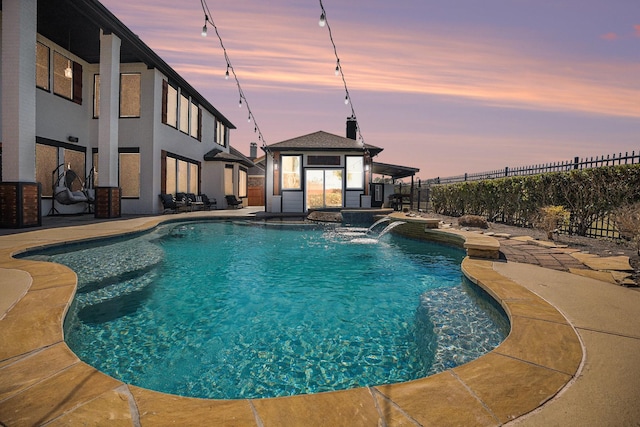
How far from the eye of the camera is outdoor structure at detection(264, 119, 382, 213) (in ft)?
53.9

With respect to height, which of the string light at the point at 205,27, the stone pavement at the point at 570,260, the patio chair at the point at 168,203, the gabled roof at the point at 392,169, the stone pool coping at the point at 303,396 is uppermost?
the string light at the point at 205,27

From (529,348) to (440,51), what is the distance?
25.5ft

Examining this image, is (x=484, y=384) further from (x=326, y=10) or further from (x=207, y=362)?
(x=326, y=10)

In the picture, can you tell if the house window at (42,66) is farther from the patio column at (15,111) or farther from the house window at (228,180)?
the house window at (228,180)

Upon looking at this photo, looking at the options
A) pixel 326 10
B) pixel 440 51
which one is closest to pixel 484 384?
pixel 326 10

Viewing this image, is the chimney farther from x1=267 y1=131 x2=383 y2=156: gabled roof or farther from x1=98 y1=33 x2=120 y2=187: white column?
x1=98 y1=33 x2=120 y2=187: white column

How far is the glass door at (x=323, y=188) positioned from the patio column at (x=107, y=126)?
28.5ft

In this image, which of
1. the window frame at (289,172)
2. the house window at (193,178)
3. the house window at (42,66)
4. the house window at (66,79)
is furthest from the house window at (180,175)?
the window frame at (289,172)

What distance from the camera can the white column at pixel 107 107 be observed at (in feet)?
34.6

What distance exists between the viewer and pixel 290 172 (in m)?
16.7

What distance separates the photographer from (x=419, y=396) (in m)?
1.59

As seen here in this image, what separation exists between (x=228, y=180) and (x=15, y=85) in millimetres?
12148

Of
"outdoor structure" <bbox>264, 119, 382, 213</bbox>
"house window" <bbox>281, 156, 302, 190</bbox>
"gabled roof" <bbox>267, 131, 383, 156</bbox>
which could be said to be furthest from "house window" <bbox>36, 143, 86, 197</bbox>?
"house window" <bbox>281, 156, 302, 190</bbox>

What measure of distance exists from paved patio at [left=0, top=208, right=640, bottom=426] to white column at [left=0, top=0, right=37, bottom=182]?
7201 millimetres
